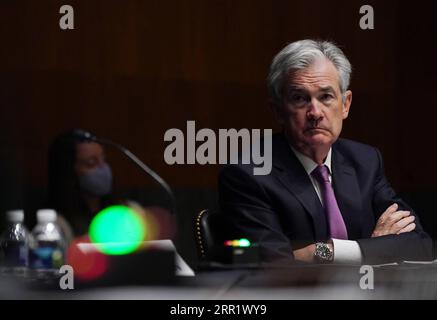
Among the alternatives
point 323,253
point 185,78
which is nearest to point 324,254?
point 323,253

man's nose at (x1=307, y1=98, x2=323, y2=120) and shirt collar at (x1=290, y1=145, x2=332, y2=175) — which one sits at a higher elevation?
man's nose at (x1=307, y1=98, x2=323, y2=120)

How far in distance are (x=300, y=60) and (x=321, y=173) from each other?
0.39 m

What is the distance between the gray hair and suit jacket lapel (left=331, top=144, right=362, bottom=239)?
290 mm

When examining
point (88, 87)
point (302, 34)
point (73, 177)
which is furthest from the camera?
point (302, 34)

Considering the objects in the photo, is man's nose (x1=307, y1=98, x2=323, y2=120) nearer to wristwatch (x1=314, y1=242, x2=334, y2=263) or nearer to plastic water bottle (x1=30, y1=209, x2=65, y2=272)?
wristwatch (x1=314, y1=242, x2=334, y2=263)

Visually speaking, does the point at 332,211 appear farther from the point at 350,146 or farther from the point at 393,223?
the point at 350,146

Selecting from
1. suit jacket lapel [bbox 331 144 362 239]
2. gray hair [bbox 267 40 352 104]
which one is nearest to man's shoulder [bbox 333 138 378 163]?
suit jacket lapel [bbox 331 144 362 239]

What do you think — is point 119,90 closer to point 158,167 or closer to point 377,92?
point 158,167

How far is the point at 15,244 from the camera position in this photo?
2.26 meters

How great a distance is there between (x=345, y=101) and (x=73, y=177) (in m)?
1.15

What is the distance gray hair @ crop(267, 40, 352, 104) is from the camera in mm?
2883

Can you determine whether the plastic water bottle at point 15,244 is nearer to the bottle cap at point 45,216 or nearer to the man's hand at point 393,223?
the bottle cap at point 45,216

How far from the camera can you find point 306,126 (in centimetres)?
284

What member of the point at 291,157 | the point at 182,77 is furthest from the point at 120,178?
the point at 291,157
